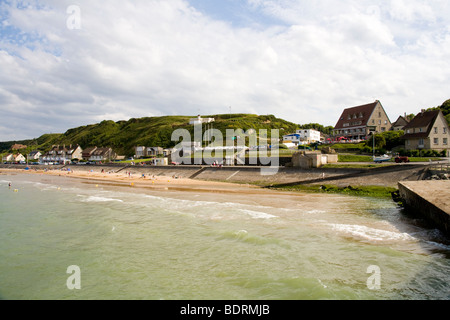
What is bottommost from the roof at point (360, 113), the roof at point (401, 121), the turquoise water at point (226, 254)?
the turquoise water at point (226, 254)

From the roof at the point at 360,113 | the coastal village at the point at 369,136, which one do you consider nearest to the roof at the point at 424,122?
the coastal village at the point at 369,136

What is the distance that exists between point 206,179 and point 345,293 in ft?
127

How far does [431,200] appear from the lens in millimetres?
16281

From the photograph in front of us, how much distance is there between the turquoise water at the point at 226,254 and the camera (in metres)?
9.39

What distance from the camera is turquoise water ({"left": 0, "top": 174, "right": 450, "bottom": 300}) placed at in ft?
30.8

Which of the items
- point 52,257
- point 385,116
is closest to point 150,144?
point 385,116

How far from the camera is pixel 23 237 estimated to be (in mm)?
16031

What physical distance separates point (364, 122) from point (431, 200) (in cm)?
5048

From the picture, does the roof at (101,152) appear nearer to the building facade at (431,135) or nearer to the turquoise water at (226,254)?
the turquoise water at (226,254)

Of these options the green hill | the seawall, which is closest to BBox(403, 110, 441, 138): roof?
the seawall

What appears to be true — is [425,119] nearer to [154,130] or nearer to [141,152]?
[141,152]

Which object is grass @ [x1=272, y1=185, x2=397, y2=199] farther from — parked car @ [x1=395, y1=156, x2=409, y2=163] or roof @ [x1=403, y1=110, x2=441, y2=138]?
roof @ [x1=403, y1=110, x2=441, y2=138]

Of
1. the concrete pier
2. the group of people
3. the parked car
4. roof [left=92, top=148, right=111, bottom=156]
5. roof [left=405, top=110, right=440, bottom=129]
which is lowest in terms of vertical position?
the concrete pier
